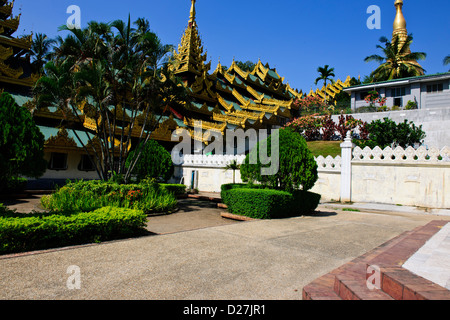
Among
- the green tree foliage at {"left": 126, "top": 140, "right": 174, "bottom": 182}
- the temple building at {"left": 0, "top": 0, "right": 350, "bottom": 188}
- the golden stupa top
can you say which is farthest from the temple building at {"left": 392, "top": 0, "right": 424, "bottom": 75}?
the green tree foliage at {"left": 126, "top": 140, "right": 174, "bottom": 182}

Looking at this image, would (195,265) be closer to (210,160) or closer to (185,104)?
(185,104)

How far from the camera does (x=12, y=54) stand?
→ 67.5 ft

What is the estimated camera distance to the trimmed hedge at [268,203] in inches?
392

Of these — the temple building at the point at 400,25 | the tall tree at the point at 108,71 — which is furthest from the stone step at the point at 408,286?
the temple building at the point at 400,25

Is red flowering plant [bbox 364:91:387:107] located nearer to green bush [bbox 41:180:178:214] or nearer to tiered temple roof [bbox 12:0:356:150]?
tiered temple roof [bbox 12:0:356:150]

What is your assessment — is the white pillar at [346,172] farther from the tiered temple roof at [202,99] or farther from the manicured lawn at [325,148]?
the manicured lawn at [325,148]

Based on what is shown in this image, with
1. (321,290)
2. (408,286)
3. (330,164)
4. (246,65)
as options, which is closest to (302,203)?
(330,164)

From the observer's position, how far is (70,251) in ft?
18.0

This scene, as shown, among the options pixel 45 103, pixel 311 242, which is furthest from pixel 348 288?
pixel 45 103

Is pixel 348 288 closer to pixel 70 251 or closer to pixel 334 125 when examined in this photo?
pixel 70 251

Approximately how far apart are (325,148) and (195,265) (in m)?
25.9

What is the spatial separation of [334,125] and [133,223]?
1152 inches

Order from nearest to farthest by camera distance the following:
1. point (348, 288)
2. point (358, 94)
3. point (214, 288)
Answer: point (348, 288) < point (214, 288) < point (358, 94)

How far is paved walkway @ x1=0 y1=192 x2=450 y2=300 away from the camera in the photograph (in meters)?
3.76
